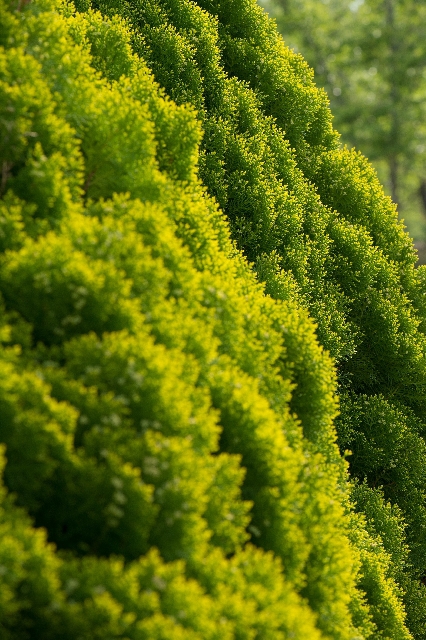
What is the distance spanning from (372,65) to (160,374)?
162ft

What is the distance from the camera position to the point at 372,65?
168 ft

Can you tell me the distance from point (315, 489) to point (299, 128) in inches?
292

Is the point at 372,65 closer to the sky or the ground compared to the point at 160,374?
closer to the sky

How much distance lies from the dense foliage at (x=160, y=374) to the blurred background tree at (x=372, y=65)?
37193 mm

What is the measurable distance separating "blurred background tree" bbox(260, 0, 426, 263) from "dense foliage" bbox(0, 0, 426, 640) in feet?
122

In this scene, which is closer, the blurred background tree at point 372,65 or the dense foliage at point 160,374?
the dense foliage at point 160,374

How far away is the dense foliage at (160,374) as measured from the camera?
541 cm

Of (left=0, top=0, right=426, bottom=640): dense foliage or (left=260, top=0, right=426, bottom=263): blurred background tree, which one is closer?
(left=0, top=0, right=426, bottom=640): dense foliage

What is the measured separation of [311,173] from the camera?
44.3 ft

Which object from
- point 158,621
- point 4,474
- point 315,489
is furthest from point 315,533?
point 4,474

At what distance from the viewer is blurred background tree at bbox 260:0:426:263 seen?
48375mm

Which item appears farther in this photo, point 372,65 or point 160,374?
point 372,65

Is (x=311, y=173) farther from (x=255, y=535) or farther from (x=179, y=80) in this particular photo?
(x=255, y=535)

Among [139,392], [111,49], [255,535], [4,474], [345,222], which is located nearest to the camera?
[4,474]
